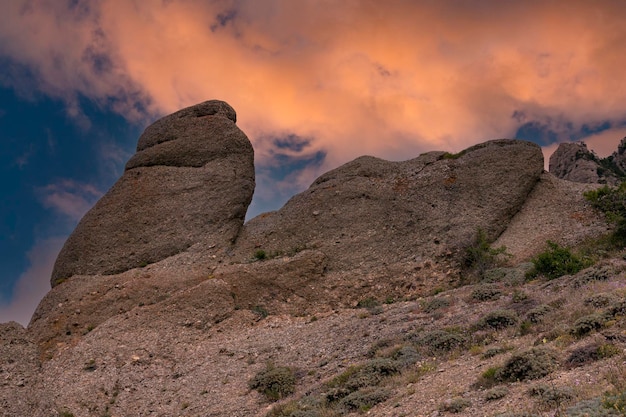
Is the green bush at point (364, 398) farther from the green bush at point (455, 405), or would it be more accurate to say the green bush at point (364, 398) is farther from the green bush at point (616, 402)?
the green bush at point (616, 402)

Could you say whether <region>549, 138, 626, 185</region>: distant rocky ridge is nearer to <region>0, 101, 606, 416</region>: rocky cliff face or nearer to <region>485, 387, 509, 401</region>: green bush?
<region>0, 101, 606, 416</region>: rocky cliff face

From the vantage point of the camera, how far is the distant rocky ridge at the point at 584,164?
226 feet

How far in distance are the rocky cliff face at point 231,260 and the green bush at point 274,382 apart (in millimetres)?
668

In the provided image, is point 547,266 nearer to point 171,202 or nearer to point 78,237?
point 171,202

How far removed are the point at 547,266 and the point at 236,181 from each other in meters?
27.3

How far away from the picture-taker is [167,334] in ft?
100.0

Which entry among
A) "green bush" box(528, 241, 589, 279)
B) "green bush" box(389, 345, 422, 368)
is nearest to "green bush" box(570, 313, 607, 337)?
"green bush" box(389, 345, 422, 368)

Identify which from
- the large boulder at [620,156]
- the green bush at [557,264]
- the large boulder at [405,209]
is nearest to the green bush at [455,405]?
the green bush at [557,264]

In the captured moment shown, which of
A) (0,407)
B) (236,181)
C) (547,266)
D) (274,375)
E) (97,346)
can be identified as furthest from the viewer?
(236,181)

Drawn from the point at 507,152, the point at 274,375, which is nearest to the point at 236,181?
the point at 507,152

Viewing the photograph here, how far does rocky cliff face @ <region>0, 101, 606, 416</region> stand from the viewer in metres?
25.5

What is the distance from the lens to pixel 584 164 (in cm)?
7256

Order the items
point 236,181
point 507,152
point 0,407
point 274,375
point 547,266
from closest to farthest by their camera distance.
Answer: point 274,375
point 0,407
point 547,266
point 507,152
point 236,181

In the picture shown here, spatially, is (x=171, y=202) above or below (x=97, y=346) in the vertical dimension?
above
